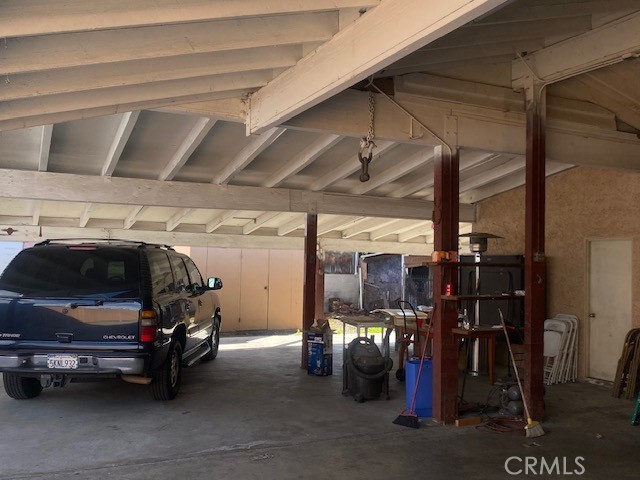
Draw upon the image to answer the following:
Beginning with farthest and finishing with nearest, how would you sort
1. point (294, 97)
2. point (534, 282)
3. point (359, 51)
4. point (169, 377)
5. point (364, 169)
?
point (169, 377) < point (534, 282) < point (364, 169) < point (294, 97) < point (359, 51)

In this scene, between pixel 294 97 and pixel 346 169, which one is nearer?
pixel 294 97

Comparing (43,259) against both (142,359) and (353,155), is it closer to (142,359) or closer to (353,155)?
(142,359)

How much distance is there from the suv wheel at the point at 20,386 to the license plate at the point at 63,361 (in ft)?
4.01

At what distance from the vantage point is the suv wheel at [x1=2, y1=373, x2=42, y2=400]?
6266 mm

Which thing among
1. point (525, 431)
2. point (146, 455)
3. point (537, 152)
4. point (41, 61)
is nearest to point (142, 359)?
point (146, 455)

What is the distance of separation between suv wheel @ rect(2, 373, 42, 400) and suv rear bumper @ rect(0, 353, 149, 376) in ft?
3.33

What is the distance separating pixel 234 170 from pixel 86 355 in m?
3.37

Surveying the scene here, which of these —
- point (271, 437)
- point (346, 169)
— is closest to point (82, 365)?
point (271, 437)

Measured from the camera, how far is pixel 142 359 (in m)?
5.40

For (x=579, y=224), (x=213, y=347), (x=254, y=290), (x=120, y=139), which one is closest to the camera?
(x=120, y=139)

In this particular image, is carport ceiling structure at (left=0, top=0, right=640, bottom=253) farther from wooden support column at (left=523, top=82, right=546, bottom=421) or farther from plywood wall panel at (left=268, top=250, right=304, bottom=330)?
plywood wall panel at (left=268, top=250, right=304, bottom=330)

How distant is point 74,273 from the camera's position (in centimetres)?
575

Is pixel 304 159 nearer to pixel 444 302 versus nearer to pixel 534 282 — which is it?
pixel 444 302

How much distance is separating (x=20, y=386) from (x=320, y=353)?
4.11 metres
